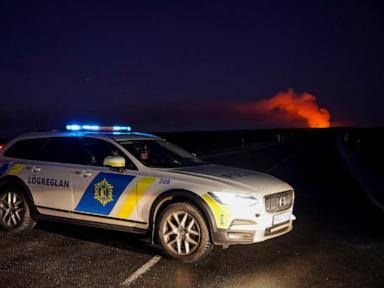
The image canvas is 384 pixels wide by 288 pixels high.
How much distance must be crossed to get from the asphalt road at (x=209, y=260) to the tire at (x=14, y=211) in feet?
0.48

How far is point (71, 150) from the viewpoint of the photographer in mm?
6980

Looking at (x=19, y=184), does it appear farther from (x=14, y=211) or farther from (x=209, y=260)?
(x=209, y=260)

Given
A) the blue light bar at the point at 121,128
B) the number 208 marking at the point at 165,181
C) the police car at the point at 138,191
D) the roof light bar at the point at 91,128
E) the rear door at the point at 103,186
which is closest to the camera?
the police car at the point at 138,191

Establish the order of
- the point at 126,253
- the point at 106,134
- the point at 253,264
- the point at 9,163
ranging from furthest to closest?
the point at 9,163, the point at 106,134, the point at 126,253, the point at 253,264

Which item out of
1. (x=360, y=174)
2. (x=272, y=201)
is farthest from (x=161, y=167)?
(x=360, y=174)

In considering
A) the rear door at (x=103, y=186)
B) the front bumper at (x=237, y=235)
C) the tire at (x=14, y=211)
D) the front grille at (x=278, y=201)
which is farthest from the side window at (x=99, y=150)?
the front grille at (x=278, y=201)

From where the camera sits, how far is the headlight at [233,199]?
556 centimetres

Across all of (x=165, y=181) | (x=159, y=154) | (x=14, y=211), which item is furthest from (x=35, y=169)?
(x=165, y=181)

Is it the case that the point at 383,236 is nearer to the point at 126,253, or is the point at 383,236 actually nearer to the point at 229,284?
the point at 229,284

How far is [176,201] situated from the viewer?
19.4 ft

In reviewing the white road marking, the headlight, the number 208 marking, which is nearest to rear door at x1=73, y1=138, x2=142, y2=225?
the number 208 marking

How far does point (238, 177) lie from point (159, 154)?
5.25 ft

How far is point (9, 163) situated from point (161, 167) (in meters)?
2.83

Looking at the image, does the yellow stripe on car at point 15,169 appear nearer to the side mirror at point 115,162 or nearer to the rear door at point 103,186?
the rear door at point 103,186
